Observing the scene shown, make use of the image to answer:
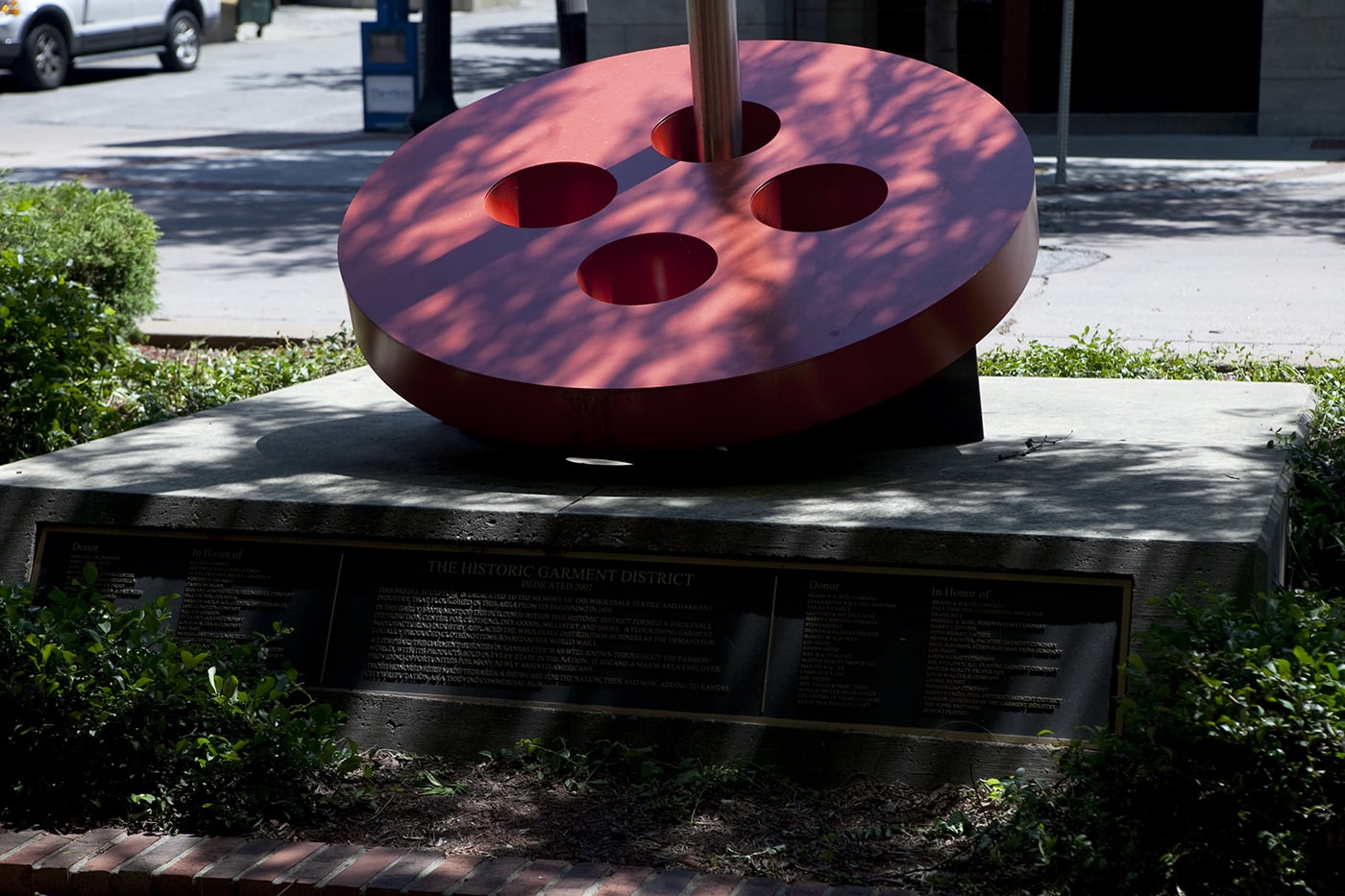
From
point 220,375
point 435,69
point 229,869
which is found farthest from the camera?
point 435,69

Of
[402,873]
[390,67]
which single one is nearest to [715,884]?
[402,873]

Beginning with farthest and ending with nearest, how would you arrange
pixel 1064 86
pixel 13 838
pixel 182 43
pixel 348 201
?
pixel 182 43 < pixel 348 201 < pixel 1064 86 < pixel 13 838

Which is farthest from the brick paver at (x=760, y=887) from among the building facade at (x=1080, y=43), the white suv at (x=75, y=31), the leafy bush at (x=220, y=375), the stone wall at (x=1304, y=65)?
the white suv at (x=75, y=31)

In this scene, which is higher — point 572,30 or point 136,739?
point 572,30

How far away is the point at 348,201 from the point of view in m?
A: 16.6

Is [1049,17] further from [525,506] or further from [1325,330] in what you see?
[525,506]

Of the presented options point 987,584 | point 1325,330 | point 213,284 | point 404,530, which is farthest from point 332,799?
point 213,284

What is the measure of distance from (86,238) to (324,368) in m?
1.87

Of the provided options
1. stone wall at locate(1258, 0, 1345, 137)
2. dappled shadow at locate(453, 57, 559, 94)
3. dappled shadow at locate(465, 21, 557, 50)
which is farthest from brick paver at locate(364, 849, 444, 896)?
dappled shadow at locate(465, 21, 557, 50)

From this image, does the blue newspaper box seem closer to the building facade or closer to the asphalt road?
the asphalt road

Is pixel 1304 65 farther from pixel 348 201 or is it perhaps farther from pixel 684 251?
pixel 684 251

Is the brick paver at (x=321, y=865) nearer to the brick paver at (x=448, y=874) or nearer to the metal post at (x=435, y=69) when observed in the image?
the brick paver at (x=448, y=874)

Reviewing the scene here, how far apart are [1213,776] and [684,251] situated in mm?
2637

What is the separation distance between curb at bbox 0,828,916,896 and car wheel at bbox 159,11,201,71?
90.1ft
